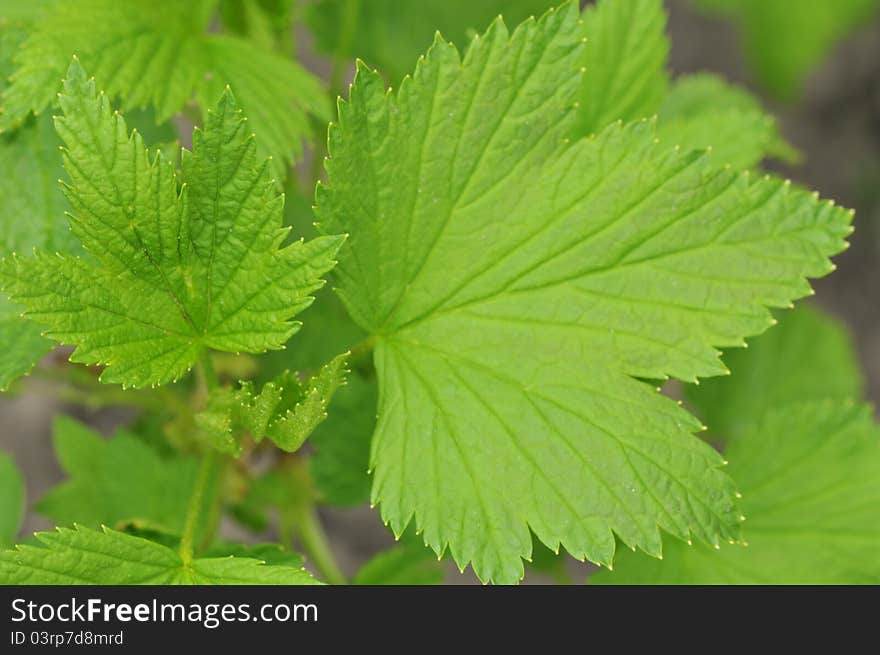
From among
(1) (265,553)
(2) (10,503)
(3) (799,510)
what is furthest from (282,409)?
(3) (799,510)

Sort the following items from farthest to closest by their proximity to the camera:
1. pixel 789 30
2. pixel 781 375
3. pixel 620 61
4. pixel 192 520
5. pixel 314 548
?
1. pixel 789 30
2. pixel 781 375
3. pixel 314 548
4. pixel 620 61
5. pixel 192 520

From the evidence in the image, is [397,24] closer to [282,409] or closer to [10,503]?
[282,409]

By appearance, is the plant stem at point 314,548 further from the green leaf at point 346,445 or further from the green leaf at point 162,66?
the green leaf at point 162,66

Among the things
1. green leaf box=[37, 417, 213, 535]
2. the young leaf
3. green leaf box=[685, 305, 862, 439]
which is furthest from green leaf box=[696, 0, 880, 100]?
the young leaf

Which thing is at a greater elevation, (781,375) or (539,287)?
(781,375)
